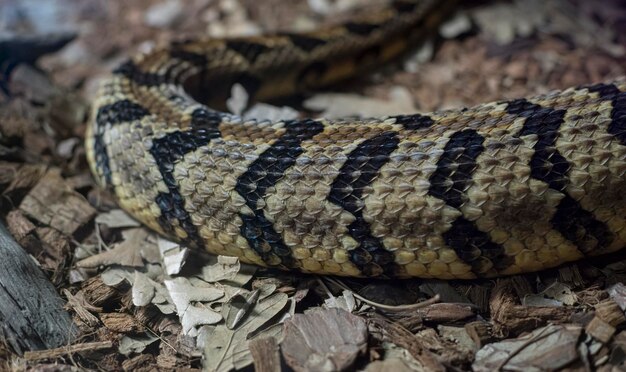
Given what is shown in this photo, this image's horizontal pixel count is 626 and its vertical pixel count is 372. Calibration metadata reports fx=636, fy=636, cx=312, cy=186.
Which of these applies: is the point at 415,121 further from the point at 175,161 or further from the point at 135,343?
the point at 135,343

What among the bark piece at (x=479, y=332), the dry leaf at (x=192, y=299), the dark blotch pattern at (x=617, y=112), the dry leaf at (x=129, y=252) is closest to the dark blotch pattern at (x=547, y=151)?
the dark blotch pattern at (x=617, y=112)

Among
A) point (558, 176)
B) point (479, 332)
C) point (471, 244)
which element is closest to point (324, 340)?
point (479, 332)

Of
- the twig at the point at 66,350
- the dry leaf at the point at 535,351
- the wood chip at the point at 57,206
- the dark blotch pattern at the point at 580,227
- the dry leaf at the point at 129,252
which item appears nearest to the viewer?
the dry leaf at the point at 535,351

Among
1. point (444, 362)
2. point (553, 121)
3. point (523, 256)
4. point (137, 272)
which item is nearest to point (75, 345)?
point (137, 272)

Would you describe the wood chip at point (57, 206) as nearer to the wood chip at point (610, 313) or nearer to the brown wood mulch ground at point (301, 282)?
the brown wood mulch ground at point (301, 282)

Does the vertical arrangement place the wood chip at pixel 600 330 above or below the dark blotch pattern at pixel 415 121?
below

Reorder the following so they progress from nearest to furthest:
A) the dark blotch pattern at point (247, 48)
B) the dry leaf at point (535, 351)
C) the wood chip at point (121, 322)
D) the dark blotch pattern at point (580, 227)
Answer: the dry leaf at point (535, 351) → the dark blotch pattern at point (580, 227) → the wood chip at point (121, 322) → the dark blotch pattern at point (247, 48)
